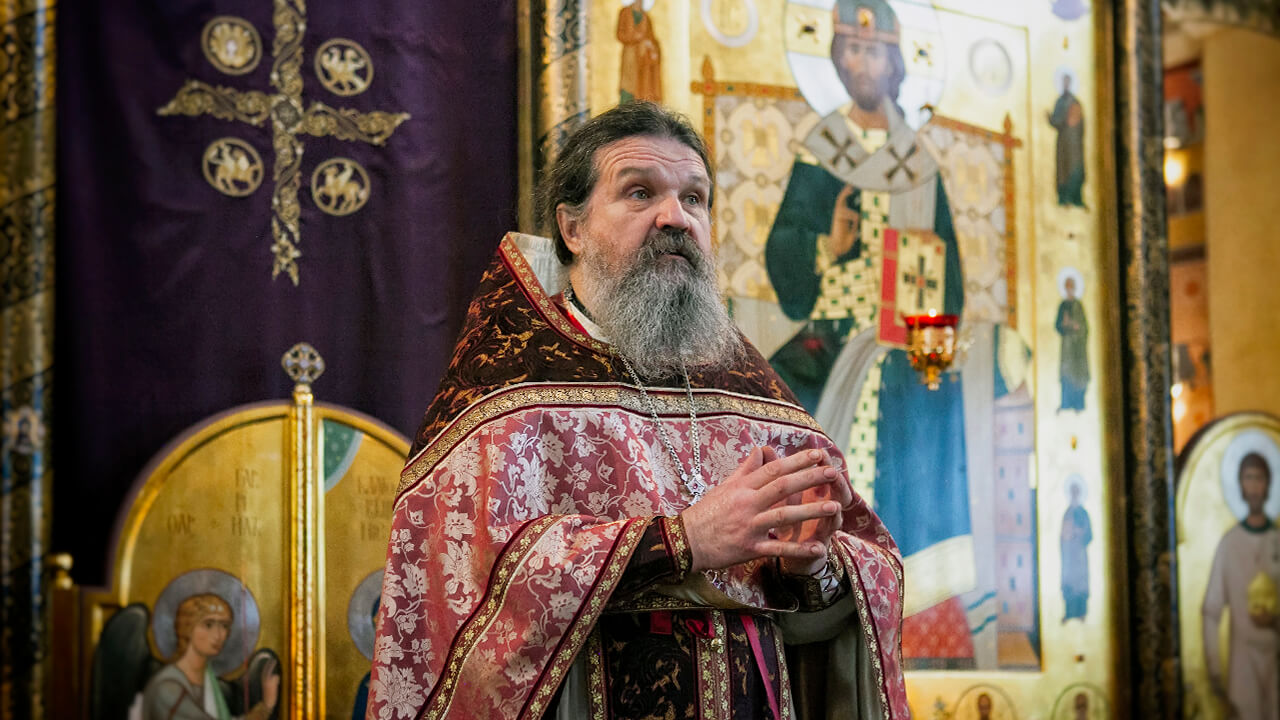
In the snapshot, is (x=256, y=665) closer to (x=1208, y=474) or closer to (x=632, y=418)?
(x=632, y=418)

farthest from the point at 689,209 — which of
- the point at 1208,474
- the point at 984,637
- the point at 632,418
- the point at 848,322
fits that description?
the point at 1208,474

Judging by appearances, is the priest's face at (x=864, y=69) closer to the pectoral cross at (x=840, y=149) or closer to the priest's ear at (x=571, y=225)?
the pectoral cross at (x=840, y=149)

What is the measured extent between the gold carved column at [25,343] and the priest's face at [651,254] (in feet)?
7.72

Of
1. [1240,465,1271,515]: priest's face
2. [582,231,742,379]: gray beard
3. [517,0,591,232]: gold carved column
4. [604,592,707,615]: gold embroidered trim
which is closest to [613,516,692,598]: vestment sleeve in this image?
[604,592,707,615]: gold embroidered trim

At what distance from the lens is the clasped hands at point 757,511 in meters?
2.31

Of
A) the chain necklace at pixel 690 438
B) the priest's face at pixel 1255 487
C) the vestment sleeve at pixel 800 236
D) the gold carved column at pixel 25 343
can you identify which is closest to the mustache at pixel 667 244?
the chain necklace at pixel 690 438

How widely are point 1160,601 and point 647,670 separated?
463 centimetres

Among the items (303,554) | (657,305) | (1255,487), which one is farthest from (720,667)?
(1255,487)

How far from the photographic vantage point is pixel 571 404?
2709mm

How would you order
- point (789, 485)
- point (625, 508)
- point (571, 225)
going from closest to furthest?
point (789, 485), point (625, 508), point (571, 225)

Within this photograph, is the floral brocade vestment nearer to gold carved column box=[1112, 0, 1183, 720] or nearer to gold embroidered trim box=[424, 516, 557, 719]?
gold embroidered trim box=[424, 516, 557, 719]

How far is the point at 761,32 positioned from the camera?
576cm

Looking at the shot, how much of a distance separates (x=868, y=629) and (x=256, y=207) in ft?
9.78

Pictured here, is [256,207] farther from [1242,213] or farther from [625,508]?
[1242,213]
